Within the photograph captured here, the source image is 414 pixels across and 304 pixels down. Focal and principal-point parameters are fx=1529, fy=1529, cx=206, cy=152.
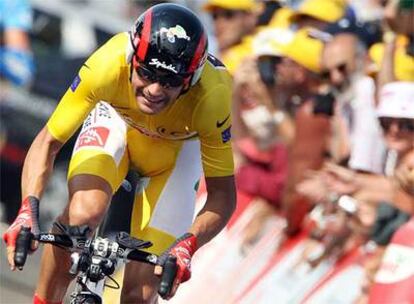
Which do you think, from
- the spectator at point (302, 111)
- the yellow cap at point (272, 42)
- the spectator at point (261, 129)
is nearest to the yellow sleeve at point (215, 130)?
the spectator at point (302, 111)

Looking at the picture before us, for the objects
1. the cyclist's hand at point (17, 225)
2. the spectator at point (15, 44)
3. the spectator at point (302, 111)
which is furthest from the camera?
the spectator at point (15, 44)

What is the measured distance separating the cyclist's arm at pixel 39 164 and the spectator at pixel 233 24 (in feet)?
15.2

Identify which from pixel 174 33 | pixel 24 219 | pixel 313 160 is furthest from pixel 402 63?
pixel 24 219

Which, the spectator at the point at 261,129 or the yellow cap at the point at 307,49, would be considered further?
the spectator at the point at 261,129

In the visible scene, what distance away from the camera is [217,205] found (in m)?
8.16

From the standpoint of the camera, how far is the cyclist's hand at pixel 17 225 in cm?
717

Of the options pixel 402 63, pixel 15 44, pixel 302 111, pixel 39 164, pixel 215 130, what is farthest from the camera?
pixel 15 44

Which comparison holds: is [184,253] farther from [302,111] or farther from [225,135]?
[302,111]

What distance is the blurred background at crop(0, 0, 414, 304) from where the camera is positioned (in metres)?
9.46

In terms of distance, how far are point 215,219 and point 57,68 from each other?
978 cm

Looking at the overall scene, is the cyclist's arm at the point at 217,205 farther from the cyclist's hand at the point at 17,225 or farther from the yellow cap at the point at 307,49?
the yellow cap at the point at 307,49

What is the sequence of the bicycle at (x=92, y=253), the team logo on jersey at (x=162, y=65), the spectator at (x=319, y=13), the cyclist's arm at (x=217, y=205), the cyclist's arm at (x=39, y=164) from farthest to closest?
the spectator at (x=319, y=13), the cyclist's arm at (x=217, y=205), the cyclist's arm at (x=39, y=164), the team logo on jersey at (x=162, y=65), the bicycle at (x=92, y=253)

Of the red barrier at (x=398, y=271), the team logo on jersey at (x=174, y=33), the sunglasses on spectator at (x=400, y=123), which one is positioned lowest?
the red barrier at (x=398, y=271)

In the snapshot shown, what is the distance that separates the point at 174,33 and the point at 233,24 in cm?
519
